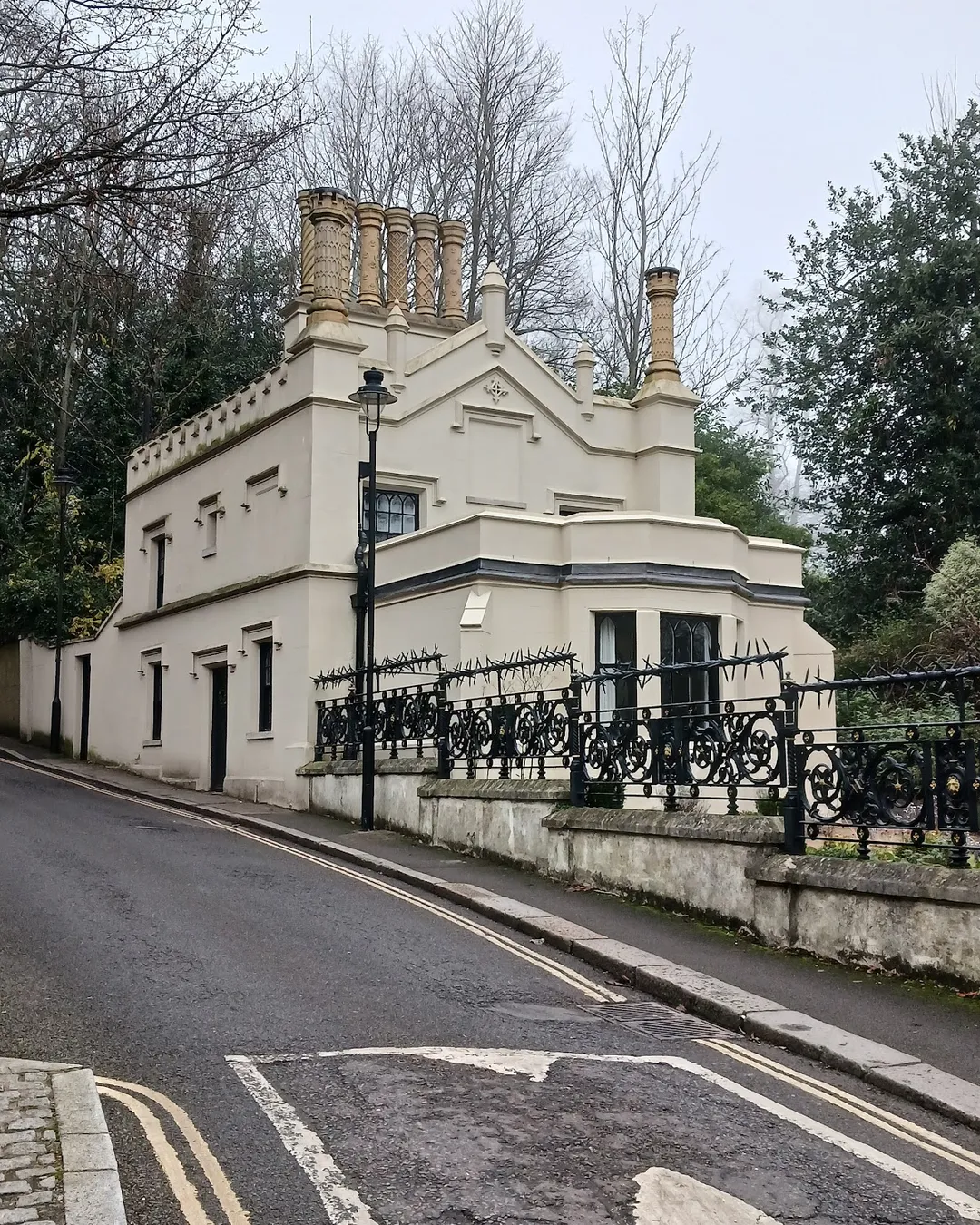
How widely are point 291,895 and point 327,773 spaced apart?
308 inches

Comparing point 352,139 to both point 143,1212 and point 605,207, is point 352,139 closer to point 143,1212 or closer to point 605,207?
point 605,207

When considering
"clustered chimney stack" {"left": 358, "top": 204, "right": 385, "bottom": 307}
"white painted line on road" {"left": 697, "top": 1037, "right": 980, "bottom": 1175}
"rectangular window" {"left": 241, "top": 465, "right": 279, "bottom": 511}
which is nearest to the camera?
"white painted line on road" {"left": 697, "top": 1037, "right": 980, "bottom": 1175}

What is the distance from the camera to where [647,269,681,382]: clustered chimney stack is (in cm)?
2614

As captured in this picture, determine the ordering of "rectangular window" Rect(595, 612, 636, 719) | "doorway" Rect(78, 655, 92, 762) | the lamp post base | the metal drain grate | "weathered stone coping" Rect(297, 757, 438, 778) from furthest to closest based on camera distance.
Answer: the lamp post base
"doorway" Rect(78, 655, 92, 762)
"rectangular window" Rect(595, 612, 636, 719)
"weathered stone coping" Rect(297, 757, 438, 778)
the metal drain grate

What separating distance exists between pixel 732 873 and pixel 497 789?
4.42 meters

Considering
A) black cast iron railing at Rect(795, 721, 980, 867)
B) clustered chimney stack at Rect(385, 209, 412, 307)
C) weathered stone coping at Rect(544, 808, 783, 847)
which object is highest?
clustered chimney stack at Rect(385, 209, 412, 307)

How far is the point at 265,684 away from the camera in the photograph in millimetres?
23688

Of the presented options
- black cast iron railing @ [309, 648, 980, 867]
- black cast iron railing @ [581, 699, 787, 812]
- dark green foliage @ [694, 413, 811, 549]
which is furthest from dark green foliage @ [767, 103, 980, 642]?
black cast iron railing @ [581, 699, 787, 812]

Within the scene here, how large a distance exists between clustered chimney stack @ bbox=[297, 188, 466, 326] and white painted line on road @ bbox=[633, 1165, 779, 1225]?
19.4 meters

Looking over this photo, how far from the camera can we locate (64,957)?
8.70 m

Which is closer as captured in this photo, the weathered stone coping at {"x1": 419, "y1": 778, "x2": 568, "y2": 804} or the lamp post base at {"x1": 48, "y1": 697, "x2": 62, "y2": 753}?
the weathered stone coping at {"x1": 419, "y1": 778, "x2": 568, "y2": 804}

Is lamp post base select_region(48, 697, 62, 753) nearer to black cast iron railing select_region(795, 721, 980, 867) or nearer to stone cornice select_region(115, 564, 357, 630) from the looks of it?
stone cornice select_region(115, 564, 357, 630)

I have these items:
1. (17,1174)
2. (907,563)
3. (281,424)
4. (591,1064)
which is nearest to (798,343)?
(907,563)

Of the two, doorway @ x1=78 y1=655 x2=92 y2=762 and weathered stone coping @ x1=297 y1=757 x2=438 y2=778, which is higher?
doorway @ x1=78 y1=655 x2=92 y2=762
